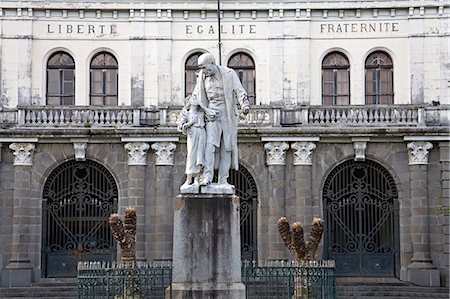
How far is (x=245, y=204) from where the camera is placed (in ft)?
115

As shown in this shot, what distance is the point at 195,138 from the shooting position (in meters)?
15.8

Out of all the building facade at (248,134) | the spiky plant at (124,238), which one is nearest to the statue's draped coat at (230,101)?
the spiky plant at (124,238)

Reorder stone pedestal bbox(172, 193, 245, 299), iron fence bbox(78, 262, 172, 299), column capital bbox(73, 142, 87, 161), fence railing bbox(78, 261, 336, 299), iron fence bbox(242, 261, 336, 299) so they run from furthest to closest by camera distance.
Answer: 1. column capital bbox(73, 142, 87, 161)
2. iron fence bbox(242, 261, 336, 299)
3. fence railing bbox(78, 261, 336, 299)
4. iron fence bbox(78, 262, 172, 299)
5. stone pedestal bbox(172, 193, 245, 299)

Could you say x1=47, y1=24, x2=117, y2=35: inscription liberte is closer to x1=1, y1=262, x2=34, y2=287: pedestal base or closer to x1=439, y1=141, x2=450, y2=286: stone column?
x1=1, y1=262, x2=34, y2=287: pedestal base

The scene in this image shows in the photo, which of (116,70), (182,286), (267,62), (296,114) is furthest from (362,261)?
(182,286)

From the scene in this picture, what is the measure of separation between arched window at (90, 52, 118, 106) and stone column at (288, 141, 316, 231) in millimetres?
7518

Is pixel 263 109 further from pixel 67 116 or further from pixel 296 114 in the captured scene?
pixel 67 116

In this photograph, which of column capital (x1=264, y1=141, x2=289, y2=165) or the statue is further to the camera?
column capital (x1=264, y1=141, x2=289, y2=165)

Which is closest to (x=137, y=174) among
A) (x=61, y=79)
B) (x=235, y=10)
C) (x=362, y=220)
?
(x=61, y=79)

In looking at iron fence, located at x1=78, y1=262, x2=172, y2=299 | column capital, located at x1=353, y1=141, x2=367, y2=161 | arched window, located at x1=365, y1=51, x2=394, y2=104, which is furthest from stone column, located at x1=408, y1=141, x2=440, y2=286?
iron fence, located at x1=78, y1=262, x2=172, y2=299

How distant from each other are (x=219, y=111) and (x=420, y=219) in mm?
19771

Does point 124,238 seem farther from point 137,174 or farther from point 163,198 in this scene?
point 137,174

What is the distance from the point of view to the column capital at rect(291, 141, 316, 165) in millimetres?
34500

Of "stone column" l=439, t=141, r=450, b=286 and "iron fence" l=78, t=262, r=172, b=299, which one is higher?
"stone column" l=439, t=141, r=450, b=286
